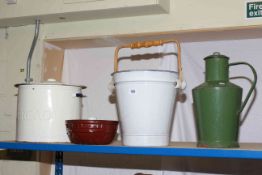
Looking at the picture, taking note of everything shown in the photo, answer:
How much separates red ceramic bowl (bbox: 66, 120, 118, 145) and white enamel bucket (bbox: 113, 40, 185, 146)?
69 mm

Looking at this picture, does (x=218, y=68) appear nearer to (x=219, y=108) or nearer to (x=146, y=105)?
(x=219, y=108)

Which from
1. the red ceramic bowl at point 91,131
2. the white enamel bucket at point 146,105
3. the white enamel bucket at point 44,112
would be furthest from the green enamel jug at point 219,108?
the white enamel bucket at point 44,112

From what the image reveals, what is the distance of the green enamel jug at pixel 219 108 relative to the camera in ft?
4.33

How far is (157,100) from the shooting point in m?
1.36

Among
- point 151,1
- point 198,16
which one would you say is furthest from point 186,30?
point 151,1

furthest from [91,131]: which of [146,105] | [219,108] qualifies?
[219,108]

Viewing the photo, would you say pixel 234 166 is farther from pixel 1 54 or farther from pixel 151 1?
pixel 1 54

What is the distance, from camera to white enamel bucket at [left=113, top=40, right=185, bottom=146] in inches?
A: 53.3

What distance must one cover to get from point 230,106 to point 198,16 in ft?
1.44

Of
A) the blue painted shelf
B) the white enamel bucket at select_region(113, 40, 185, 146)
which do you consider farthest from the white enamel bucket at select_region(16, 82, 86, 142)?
the white enamel bucket at select_region(113, 40, 185, 146)

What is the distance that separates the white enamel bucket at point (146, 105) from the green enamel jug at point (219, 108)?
114 millimetres

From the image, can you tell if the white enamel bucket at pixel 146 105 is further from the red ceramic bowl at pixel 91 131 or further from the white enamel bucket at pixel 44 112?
the white enamel bucket at pixel 44 112

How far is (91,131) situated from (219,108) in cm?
45

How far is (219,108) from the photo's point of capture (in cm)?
132
